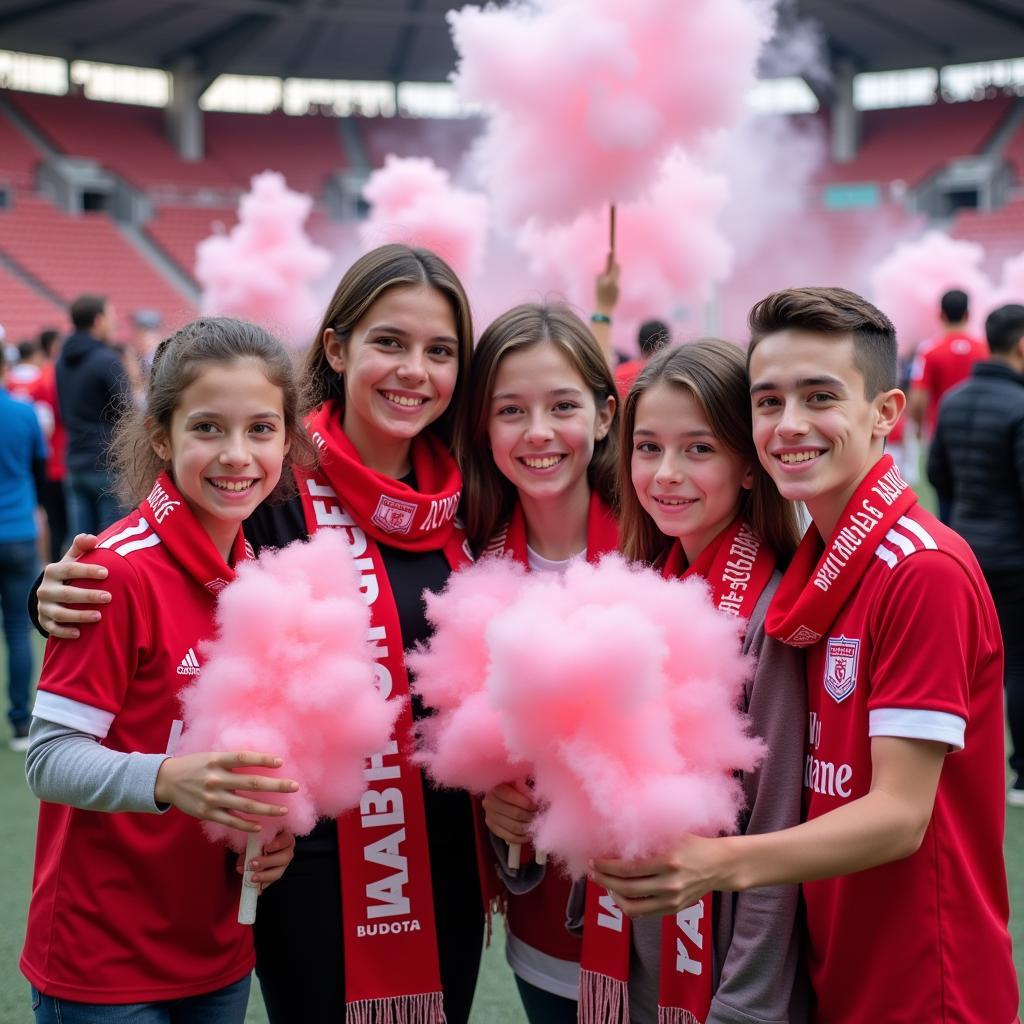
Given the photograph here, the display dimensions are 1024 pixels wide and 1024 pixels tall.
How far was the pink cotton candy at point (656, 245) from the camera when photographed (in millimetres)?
5000

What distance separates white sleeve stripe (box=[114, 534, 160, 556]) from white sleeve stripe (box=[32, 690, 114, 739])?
22cm

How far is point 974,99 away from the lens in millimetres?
24812

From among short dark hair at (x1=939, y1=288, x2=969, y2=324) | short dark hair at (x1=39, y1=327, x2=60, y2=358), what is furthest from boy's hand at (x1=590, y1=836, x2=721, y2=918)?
short dark hair at (x1=39, y1=327, x2=60, y2=358)

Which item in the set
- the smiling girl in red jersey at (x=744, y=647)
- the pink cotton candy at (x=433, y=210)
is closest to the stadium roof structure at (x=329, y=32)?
the pink cotton candy at (x=433, y=210)

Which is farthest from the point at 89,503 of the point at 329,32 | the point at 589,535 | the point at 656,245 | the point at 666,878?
the point at 329,32

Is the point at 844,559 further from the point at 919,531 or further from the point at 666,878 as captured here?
the point at 666,878

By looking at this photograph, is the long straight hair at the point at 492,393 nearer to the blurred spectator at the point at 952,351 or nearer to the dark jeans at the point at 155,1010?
the dark jeans at the point at 155,1010

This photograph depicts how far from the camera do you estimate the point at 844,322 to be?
5.05 feet

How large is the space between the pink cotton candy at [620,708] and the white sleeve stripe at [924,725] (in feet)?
0.58

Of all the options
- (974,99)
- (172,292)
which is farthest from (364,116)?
(974,99)

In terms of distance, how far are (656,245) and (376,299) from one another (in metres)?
3.32

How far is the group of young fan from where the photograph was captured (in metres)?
1.42

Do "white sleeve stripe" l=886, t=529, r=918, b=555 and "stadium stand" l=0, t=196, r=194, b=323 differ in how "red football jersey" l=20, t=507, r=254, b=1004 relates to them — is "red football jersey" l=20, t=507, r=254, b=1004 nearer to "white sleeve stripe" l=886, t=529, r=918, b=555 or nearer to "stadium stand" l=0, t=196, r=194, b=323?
"white sleeve stripe" l=886, t=529, r=918, b=555

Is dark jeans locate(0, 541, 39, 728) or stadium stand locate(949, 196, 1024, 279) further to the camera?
stadium stand locate(949, 196, 1024, 279)
